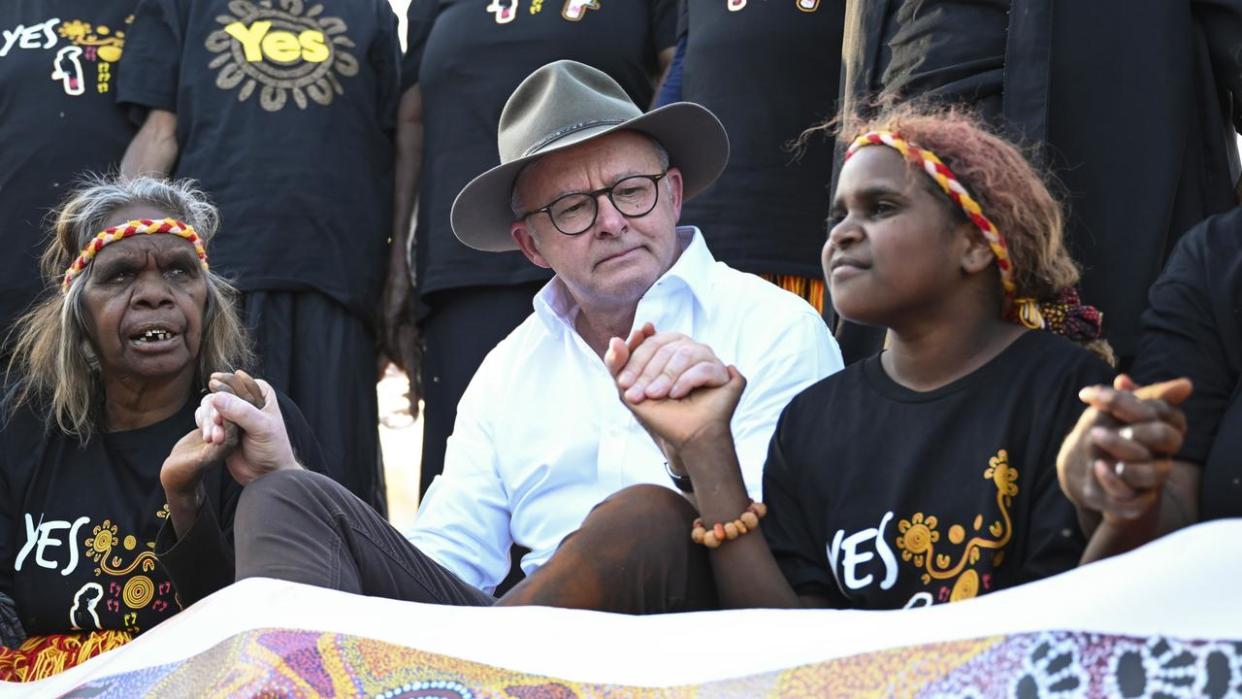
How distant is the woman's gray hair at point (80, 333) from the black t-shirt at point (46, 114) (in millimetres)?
730

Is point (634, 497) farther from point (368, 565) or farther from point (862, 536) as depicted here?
point (368, 565)

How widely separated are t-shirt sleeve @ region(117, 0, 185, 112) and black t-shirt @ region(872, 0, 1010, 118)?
238 cm

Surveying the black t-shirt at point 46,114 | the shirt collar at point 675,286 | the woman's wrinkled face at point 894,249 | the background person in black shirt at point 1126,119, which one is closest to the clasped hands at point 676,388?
the woman's wrinkled face at point 894,249

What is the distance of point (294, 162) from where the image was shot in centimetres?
516

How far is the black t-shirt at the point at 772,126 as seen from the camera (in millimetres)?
4582

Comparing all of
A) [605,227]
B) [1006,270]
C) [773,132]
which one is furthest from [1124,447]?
[773,132]

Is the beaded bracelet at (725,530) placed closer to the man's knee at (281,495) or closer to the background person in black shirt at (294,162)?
the man's knee at (281,495)

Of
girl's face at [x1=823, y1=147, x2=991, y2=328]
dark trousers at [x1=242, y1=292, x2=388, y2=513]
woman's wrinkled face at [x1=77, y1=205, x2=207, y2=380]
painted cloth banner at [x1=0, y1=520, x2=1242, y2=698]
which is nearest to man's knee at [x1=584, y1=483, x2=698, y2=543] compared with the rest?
painted cloth banner at [x1=0, y1=520, x2=1242, y2=698]

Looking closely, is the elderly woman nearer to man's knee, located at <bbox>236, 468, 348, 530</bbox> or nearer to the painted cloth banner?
man's knee, located at <bbox>236, 468, 348, 530</bbox>

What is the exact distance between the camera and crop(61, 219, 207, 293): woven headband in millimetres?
4211

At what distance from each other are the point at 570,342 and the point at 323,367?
1347 mm

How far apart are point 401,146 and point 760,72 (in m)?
1.30

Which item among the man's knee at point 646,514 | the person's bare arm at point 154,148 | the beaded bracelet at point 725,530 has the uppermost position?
the person's bare arm at point 154,148

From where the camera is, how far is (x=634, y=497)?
9.58ft
